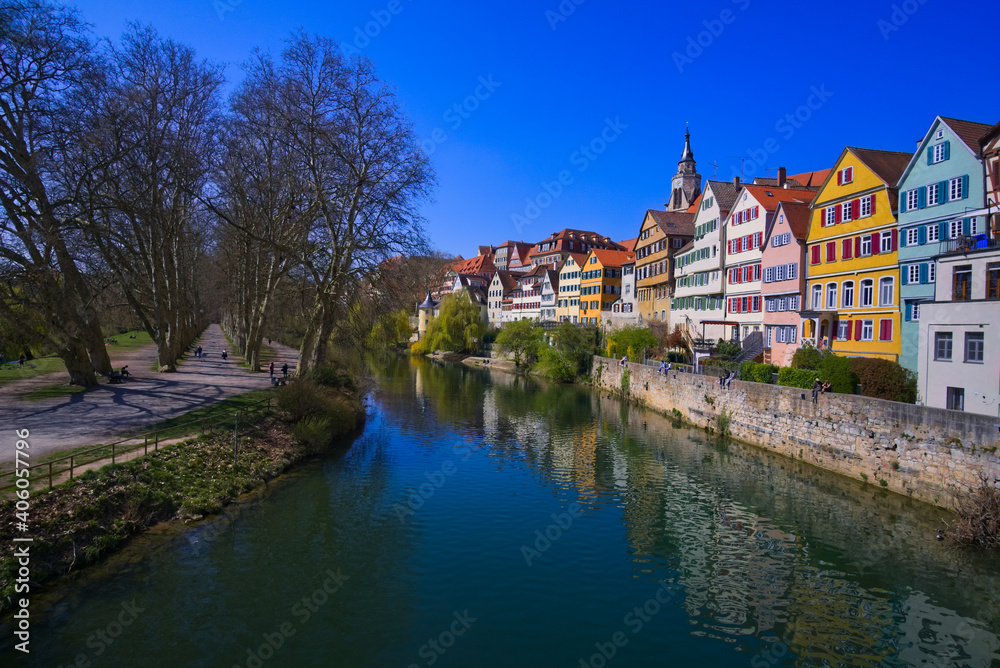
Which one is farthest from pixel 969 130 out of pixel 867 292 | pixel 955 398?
pixel 955 398

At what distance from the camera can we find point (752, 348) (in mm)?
34531

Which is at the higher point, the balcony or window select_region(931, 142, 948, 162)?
window select_region(931, 142, 948, 162)

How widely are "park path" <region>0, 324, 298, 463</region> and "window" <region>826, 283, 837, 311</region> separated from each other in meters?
27.3

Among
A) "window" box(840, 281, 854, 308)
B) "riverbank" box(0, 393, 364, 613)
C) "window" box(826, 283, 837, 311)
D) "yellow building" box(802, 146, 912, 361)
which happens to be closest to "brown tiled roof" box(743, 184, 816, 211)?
"yellow building" box(802, 146, 912, 361)

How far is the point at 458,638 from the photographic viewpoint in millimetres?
9703

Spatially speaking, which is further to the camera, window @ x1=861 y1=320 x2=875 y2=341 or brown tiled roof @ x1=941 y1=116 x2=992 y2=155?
window @ x1=861 y1=320 x2=875 y2=341

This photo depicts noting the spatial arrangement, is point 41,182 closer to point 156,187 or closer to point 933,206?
point 156,187

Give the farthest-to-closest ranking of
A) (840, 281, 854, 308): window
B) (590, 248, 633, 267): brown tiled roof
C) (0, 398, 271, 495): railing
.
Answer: (590, 248, 633, 267): brown tiled roof
(840, 281, 854, 308): window
(0, 398, 271, 495): railing

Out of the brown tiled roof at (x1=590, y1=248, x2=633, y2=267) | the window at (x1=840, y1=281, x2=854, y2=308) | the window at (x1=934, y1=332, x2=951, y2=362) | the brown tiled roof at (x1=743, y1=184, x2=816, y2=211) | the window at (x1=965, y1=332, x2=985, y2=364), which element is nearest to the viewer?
the window at (x1=965, y1=332, x2=985, y2=364)

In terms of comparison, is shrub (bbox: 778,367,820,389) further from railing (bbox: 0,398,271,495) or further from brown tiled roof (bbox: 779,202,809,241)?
railing (bbox: 0,398,271,495)

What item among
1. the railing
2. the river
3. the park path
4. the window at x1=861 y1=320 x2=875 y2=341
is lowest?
the river

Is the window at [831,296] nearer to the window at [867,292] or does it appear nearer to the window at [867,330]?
the window at [867,292]

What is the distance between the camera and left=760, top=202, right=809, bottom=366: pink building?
30.9 m

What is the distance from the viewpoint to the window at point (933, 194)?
22.7m
